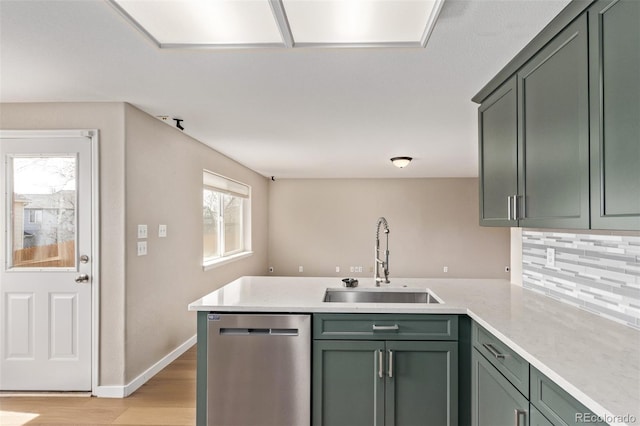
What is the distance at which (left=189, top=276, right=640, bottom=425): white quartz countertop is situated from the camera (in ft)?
3.47

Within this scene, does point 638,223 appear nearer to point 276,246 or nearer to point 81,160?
point 81,160

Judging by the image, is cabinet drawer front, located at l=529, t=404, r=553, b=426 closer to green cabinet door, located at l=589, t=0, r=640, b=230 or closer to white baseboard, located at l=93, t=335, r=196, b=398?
green cabinet door, located at l=589, t=0, r=640, b=230

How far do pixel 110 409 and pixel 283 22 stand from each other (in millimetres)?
2903

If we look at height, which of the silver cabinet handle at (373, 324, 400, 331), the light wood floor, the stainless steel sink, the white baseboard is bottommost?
the light wood floor

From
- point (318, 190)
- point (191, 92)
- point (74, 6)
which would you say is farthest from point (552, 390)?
point (318, 190)

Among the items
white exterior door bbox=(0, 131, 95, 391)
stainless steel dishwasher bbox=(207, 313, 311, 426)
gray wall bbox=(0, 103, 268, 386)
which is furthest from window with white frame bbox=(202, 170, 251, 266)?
stainless steel dishwasher bbox=(207, 313, 311, 426)

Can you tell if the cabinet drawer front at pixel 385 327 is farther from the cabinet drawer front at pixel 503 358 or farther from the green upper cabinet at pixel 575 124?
the green upper cabinet at pixel 575 124

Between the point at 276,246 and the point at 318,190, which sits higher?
the point at 318,190

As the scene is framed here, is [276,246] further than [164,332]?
Yes

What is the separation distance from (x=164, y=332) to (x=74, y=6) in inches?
112

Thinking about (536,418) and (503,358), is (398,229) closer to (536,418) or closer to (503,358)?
(503,358)

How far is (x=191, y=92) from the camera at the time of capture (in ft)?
8.50

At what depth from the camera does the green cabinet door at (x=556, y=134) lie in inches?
56.2

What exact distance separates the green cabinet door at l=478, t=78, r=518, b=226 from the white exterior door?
3001 mm
